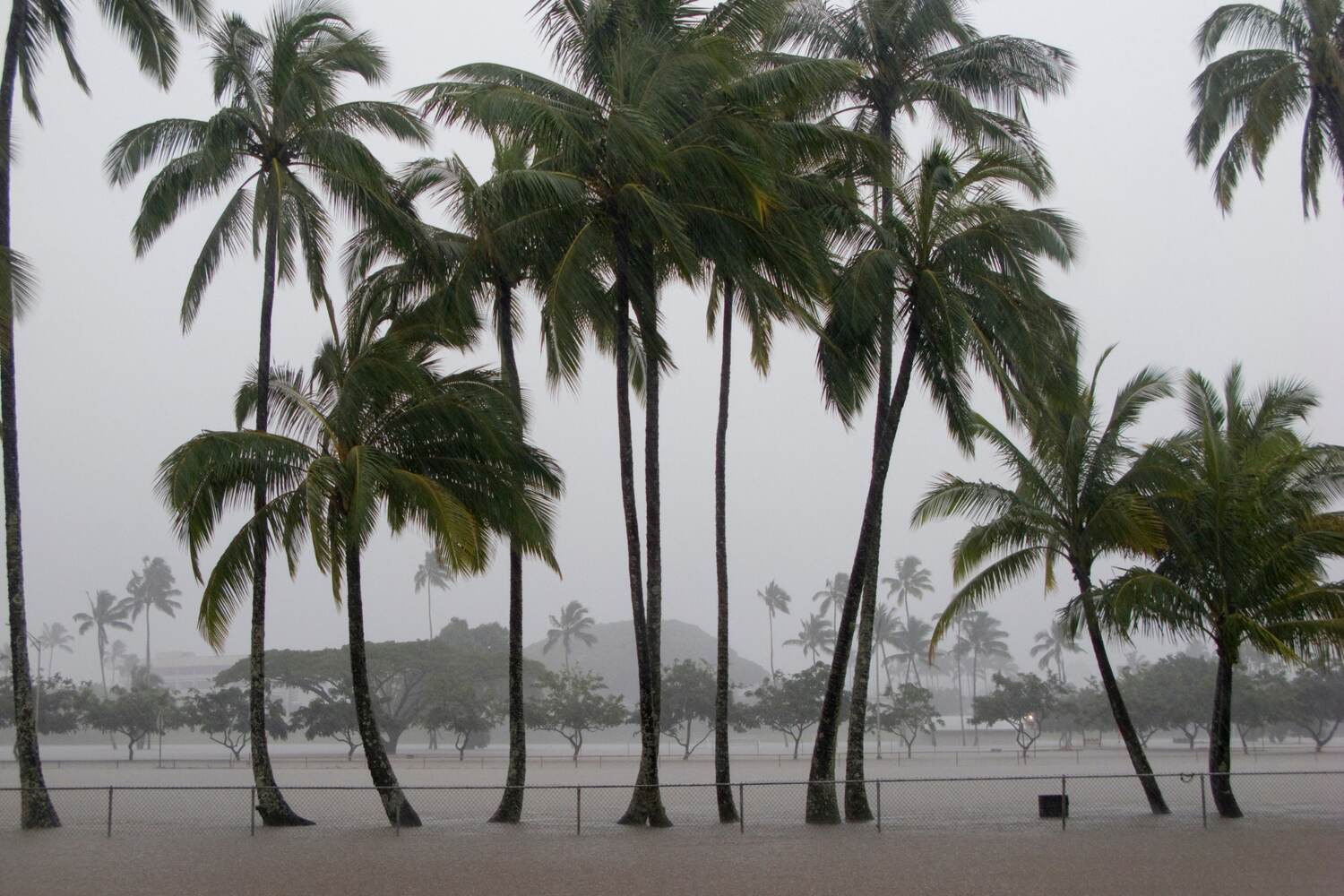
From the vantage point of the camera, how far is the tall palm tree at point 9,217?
19381mm

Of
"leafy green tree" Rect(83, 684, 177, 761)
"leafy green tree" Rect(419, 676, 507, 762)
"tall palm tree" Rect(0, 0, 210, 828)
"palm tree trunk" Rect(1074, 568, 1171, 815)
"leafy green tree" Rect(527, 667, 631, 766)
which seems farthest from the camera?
"leafy green tree" Rect(83, 684, 177, 761)

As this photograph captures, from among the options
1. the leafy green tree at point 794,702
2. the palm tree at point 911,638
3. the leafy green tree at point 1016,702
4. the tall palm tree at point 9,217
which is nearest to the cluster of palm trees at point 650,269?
the tall palm tree at point 9,217

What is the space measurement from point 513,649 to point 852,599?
6693 mm

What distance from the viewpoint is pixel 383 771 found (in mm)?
22125

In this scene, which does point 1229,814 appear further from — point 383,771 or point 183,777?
point 183,777

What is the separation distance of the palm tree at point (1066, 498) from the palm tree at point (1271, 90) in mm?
5115

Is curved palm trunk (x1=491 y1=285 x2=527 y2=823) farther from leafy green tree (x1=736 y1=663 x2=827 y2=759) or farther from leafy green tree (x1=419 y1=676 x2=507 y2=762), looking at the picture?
leafy green tree (x1=419 y1=676 x2=507 y2=762)

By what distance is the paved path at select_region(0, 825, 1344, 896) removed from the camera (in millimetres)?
13430

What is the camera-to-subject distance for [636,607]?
21.8m

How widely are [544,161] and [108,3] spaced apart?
9.45 m

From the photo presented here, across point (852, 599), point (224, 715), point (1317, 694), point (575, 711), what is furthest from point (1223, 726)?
point (224, 715)

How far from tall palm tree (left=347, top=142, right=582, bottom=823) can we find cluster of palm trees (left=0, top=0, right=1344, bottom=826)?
0.07 metres

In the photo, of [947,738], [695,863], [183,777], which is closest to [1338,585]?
[695,863]

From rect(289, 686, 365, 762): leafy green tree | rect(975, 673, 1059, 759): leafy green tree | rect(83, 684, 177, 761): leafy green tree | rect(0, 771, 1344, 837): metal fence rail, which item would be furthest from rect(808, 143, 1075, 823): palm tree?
rect(83, 684, 177, 761): leafy green tree
